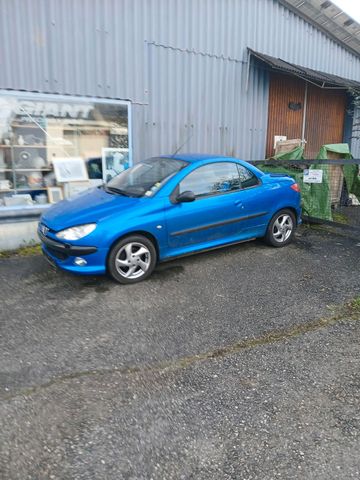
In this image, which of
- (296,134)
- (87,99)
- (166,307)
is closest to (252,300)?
(166,307)

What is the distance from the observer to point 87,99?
674cm

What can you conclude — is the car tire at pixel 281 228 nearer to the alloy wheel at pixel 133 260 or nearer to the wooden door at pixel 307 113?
the alloy wheel at pixel 133 260

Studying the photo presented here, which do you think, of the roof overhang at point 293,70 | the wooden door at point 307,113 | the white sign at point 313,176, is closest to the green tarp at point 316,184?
the white sign at point 313,176

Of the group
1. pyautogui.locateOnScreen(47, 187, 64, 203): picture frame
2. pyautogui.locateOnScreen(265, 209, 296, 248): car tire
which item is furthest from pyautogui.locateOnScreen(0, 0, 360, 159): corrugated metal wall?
pyautogui.locateOnScreen(265, 209, 296, 248): car tire

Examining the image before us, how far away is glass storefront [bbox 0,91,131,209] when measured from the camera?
6.32 m

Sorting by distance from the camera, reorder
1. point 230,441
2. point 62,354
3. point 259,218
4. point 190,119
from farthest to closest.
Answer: point 190,119, point 259,218, point 62,354, point 230,441

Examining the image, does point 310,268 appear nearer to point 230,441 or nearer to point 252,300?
point 252,300

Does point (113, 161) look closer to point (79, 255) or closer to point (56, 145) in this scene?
point (56, 145)

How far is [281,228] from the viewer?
6.02 metres

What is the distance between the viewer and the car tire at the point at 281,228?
590cm

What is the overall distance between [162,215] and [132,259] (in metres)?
0.67

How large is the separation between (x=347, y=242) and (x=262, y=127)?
411cm

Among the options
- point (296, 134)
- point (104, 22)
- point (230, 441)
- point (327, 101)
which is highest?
point (104, 22)

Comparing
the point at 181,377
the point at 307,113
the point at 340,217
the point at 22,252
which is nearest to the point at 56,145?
the point at 22,252
